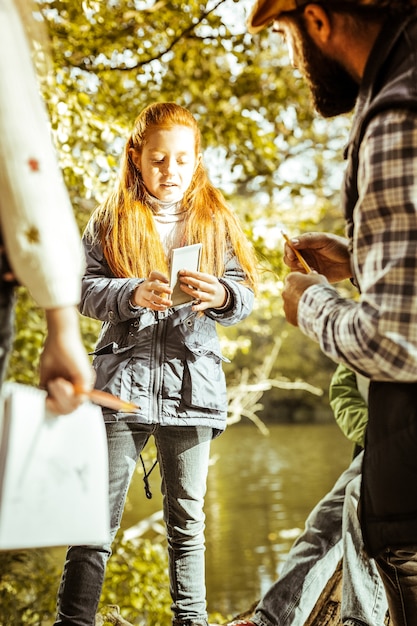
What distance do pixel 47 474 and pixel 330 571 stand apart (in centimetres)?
155

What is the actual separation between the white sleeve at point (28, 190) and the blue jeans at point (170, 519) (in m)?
0.84

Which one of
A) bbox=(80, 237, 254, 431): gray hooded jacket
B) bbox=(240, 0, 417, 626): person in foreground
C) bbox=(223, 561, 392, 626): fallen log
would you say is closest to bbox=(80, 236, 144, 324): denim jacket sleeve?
bbox=(80, 237, 254, 431): gray hooded jacket

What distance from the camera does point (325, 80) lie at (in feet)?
5.10

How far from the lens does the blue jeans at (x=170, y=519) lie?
6.38ft

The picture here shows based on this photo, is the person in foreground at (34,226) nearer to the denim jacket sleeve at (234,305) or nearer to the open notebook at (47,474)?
the open notebook at (47,474)

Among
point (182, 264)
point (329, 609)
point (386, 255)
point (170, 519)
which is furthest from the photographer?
point (329, 609)

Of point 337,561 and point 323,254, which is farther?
point 337,561

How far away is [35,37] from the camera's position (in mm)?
1395

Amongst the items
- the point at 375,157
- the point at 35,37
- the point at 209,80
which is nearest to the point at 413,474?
the point at 375,157

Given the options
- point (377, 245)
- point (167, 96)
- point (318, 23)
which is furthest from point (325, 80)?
point (167, 96)

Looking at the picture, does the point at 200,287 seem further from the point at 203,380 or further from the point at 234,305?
the point at 203,380

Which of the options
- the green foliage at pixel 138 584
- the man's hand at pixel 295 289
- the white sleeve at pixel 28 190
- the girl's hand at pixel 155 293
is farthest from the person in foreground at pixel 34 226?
the green foliage at pixel 138 584

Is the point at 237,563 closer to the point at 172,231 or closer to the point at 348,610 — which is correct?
the point at 348,610

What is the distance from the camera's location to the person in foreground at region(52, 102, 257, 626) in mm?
1999
